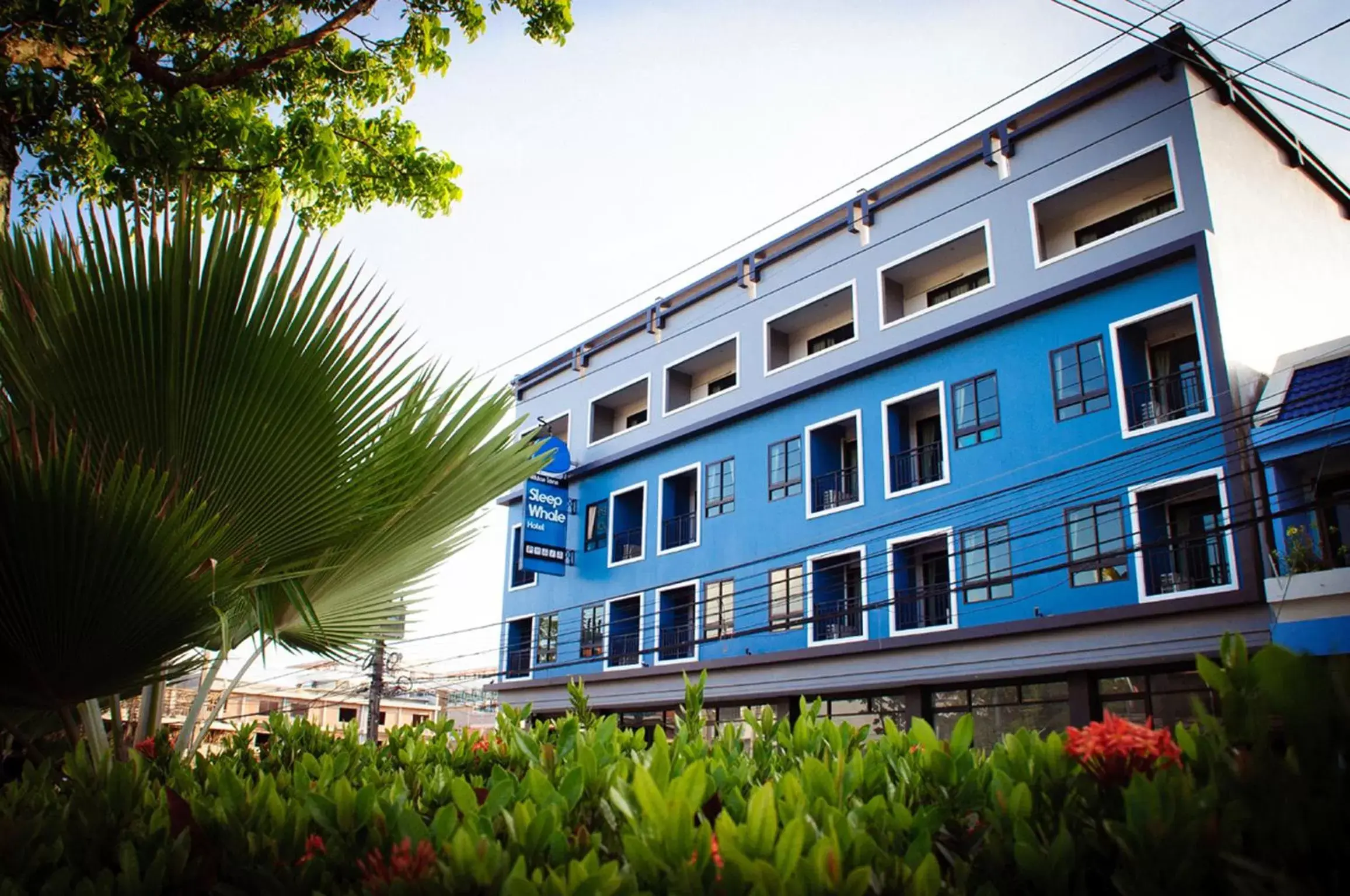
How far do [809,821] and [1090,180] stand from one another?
758 inches

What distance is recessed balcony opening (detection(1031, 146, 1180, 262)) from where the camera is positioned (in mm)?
17922

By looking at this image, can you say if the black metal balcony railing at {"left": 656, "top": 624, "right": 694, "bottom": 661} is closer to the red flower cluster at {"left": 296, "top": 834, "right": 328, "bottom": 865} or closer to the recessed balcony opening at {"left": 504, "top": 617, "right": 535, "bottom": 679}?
the recessed balcony opening at {"left": 504, "top": 617, "right": 535, "bottom": 679}

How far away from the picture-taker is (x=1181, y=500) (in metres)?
16.2

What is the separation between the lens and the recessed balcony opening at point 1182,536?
604 inches

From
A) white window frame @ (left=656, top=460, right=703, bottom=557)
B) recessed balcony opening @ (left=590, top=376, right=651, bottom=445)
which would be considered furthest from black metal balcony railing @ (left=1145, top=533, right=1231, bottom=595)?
recessed balcony opening @ (left=590, top=376, right=651, bottom=445)

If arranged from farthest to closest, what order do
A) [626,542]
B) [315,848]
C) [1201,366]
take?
[626,542] < [1201,366] < [315,848]

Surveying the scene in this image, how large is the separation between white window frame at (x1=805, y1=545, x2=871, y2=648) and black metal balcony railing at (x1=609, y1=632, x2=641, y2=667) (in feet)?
19.0

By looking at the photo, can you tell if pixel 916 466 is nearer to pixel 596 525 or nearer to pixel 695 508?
pixel 695 508

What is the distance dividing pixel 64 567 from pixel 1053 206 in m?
19.3

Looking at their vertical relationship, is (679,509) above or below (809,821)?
above

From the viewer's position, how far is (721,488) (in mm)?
24031

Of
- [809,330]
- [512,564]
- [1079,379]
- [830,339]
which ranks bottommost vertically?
[512,564]

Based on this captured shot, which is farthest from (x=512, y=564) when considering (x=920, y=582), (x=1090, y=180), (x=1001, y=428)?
(x=1090, y=180)

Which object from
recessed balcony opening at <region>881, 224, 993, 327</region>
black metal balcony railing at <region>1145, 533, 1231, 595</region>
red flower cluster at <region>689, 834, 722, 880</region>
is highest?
recessed balcony opening at <region>881, 224, 993, 327</region>
